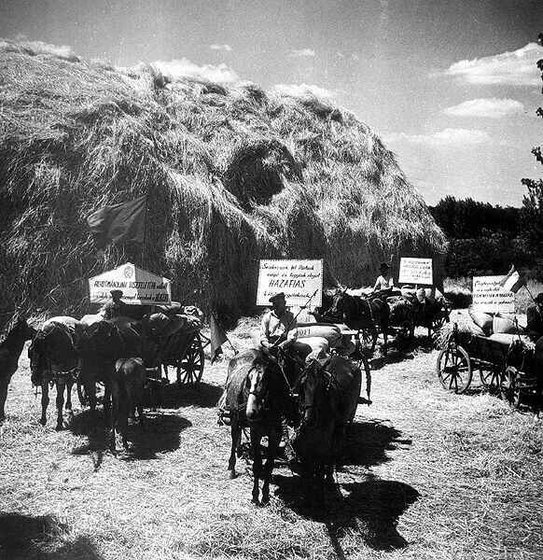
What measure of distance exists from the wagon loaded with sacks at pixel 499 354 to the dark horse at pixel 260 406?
193 inches

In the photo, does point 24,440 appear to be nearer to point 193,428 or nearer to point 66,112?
point 193,428

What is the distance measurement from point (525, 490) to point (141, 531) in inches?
178

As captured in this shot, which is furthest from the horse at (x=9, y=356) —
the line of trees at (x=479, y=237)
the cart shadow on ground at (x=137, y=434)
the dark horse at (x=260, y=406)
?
the line of trees at (x=479, y=237)

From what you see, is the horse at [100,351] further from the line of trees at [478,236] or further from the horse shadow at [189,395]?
the line of trees at [478,236]

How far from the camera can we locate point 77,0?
18.1 feet

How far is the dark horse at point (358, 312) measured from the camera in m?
12.4

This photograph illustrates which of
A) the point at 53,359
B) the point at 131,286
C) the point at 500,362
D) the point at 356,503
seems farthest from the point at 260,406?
the point at 500,362

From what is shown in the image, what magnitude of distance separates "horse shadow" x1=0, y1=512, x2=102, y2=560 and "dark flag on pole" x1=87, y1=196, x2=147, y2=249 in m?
6.39

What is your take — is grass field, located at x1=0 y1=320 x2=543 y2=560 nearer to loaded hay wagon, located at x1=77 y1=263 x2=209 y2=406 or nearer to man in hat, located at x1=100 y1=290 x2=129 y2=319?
loaded hay wagon, located at x1=77 y1=263 x2=209 y2=406

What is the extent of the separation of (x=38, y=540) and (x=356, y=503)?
331 centimetres

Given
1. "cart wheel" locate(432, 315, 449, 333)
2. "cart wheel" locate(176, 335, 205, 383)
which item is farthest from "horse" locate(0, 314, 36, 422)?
"cart wheel" locate(432, 315, 449, 333)

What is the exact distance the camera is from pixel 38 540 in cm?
472

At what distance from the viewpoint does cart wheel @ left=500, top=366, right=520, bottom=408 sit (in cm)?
899

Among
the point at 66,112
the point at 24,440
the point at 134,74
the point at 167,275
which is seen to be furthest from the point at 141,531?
the point at 134,74
